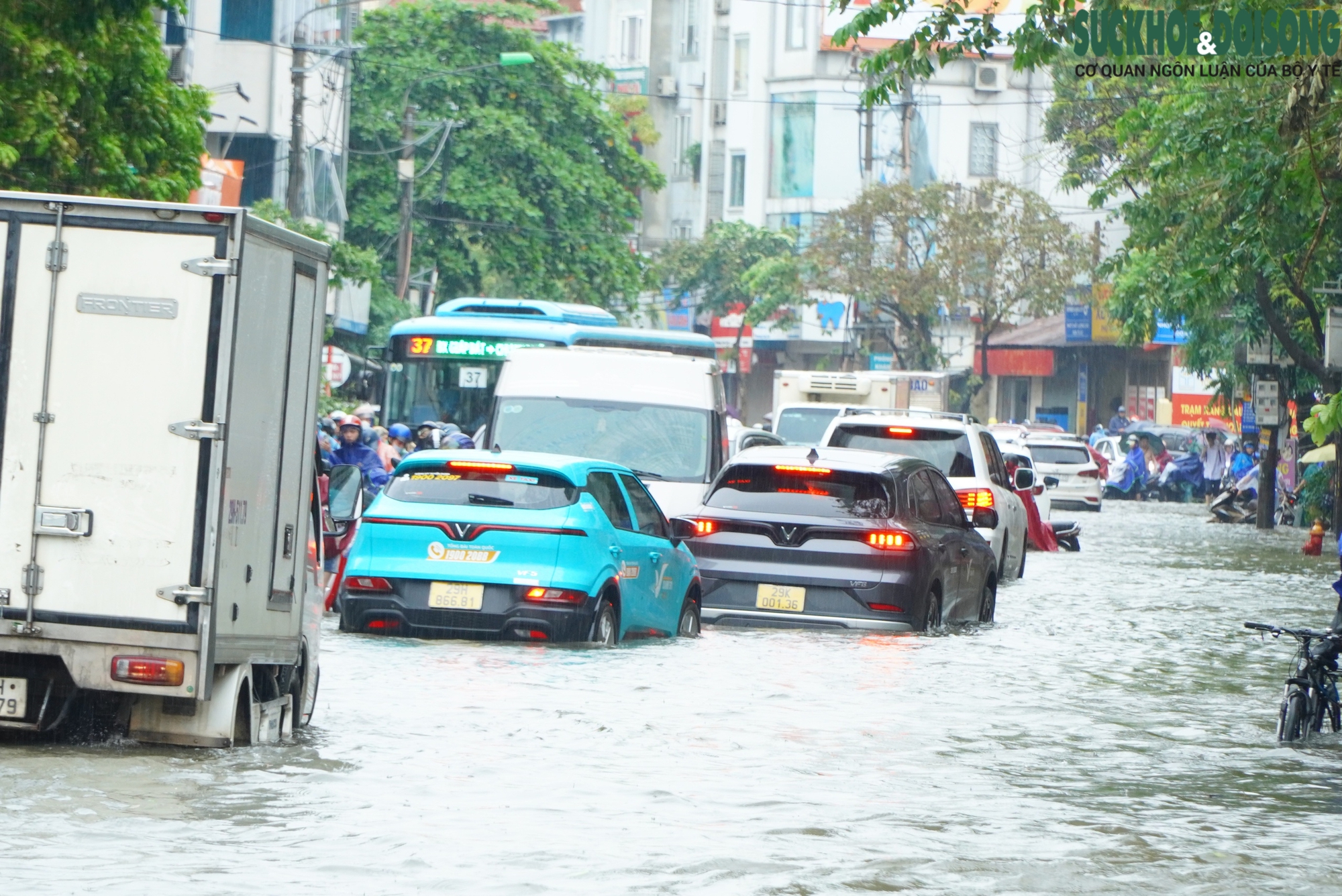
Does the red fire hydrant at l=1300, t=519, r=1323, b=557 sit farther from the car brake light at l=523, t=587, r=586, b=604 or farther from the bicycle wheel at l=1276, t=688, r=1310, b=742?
the bicycle wheel at l=1276, t=688, r=1310, b=742

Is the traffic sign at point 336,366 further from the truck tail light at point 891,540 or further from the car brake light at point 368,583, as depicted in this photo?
the car brake light at point 368,583

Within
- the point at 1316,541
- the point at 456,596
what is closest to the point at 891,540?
the point at 456,596

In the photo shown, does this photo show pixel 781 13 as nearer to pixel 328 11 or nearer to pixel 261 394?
pixel 328 11

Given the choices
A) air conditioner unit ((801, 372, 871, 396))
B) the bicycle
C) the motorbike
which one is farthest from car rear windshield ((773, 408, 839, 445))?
the bicycle

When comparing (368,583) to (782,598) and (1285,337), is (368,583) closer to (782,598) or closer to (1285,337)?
(782,598)

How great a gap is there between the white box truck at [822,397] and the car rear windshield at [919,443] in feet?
33.8

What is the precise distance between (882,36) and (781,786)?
69723mm

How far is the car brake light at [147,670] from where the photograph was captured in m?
9.48

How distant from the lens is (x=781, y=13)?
264 ft

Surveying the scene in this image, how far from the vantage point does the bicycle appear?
1202 cm

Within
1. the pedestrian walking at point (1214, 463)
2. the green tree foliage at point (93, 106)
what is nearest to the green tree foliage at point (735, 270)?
the pedestrian walking at point (1214, 463)

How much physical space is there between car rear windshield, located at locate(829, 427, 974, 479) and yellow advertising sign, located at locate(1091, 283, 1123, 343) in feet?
139

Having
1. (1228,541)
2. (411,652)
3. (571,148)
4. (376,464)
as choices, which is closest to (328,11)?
(571,148)

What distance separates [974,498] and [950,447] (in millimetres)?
674
